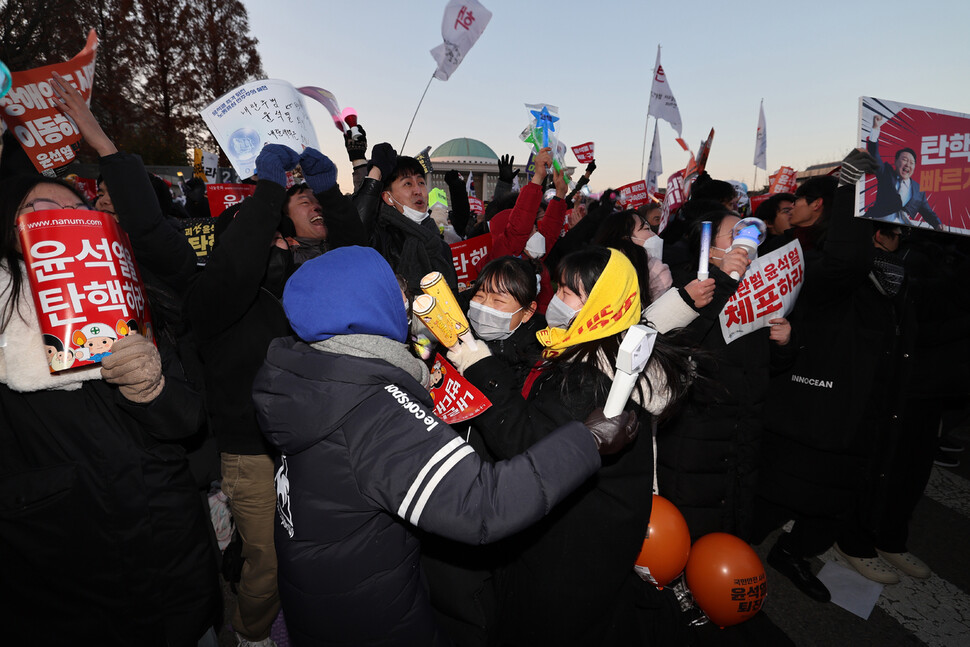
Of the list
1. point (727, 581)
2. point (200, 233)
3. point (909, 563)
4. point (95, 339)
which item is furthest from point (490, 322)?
point (909, 563)

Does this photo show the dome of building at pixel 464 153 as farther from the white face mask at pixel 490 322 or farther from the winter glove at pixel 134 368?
the winter glove at pixel 134 368

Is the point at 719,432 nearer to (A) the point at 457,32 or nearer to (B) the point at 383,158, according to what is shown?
(B) the point at 383,158

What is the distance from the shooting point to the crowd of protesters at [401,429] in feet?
4.78

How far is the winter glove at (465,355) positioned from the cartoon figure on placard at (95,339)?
1.14 meters

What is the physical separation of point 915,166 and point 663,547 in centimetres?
250

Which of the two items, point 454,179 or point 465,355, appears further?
point 454,179

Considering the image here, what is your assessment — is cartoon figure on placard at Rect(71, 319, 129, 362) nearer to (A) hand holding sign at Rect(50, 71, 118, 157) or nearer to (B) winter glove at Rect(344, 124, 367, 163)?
(A) hand holding sign at Rect(50, 71, 118, 157)

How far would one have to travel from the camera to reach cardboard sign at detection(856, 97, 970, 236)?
8.36 feet

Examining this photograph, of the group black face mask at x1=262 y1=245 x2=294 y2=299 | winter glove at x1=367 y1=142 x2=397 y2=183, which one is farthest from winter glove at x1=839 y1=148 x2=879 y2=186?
black face mask at x1=262 y1=245 x2=294 y2=299

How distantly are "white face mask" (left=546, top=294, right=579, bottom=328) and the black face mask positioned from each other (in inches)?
58.4

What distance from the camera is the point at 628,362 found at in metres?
1.49

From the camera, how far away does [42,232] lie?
1469 millimetres

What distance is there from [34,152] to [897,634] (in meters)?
5.49

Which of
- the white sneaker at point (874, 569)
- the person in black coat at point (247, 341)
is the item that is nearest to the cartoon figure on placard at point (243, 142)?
the person in black coat at point (247, 341)
